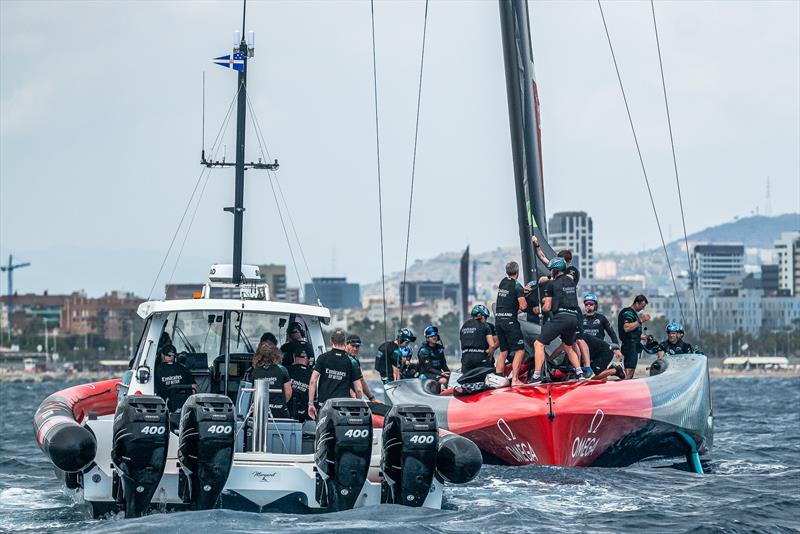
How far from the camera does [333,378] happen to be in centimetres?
1234

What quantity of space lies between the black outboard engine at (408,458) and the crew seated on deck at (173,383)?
257 centimetres

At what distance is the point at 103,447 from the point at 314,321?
11.9 feet

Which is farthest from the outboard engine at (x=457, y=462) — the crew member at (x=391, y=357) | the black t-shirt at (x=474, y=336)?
the crew member at (x=391, y=357)

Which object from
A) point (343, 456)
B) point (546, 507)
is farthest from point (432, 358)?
point (343, 456)

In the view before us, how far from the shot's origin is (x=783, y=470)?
639 inches

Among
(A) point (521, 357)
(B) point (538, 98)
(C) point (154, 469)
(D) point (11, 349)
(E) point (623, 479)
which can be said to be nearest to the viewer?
(C) point (154, 469)

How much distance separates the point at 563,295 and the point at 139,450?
5935mm

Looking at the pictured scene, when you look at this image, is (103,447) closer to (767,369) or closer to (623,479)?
(623,479)

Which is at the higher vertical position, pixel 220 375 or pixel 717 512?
pixel 220 375

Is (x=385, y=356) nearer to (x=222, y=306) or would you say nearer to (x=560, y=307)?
(x=560, y=307)

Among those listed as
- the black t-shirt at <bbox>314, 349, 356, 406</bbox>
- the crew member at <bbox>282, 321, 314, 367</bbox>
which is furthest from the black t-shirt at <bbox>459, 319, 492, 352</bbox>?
the black t-shirt at <bbox>314, 349, 356, 406</bbox>

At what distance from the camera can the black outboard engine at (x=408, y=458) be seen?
10.7 m

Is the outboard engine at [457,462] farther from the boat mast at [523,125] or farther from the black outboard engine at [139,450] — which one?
the boat mast at [523,125]

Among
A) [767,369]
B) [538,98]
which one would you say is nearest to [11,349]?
[767,369]
